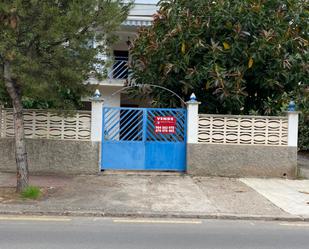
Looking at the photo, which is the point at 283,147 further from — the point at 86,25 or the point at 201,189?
the point at 86,25

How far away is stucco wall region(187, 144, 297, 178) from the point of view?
43.4 ft

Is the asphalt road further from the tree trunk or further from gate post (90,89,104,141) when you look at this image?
gate post (90,89,104,141)

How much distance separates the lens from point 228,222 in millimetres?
8398

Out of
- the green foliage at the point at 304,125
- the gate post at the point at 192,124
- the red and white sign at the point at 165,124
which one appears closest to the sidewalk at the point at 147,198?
the gate post at the point at 192,124

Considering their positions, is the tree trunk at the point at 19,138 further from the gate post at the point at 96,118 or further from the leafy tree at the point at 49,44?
the gate post at the point at 96,118

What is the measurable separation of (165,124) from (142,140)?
2.60 ft

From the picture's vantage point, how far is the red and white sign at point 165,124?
43.6 feet

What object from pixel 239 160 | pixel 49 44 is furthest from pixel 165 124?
pixel 49 44

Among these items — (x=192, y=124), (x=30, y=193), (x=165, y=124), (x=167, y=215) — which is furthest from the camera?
(x=165, y=124)

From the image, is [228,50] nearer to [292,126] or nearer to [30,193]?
[292,126]

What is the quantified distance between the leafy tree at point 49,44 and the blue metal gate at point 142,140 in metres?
2.88

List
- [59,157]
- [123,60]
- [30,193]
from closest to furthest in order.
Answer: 1. [30,193]
2. [59,157]
3. [123,60]

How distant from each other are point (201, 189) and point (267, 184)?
210 cm

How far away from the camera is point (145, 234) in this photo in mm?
7215
